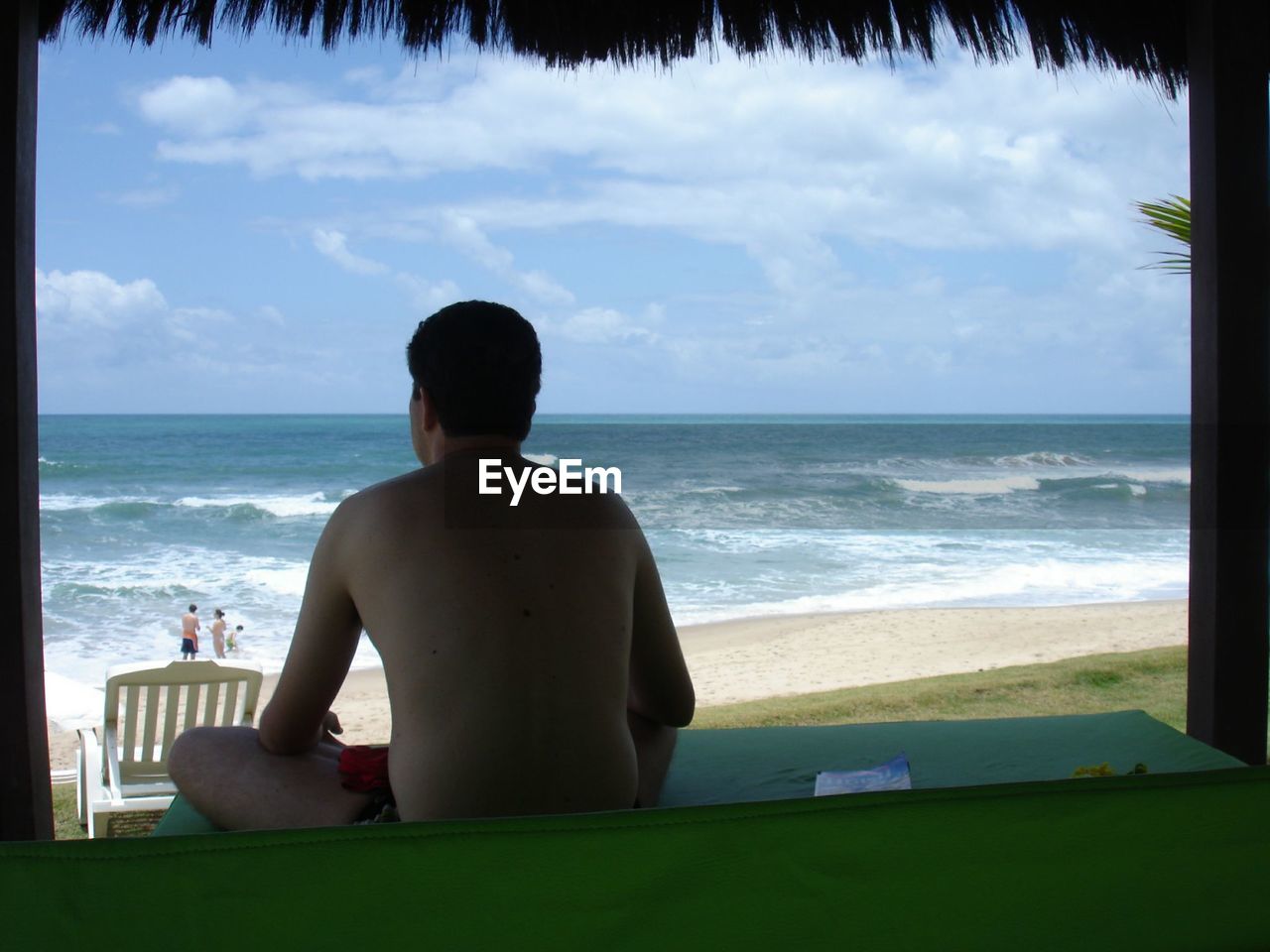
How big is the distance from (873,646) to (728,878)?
7778 mm

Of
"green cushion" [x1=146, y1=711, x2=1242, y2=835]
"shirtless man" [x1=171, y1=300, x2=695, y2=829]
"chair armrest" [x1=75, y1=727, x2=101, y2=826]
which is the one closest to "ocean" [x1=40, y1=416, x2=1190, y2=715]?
"chair armrest" [x1=75, y1=727, x2=101, y2=826]

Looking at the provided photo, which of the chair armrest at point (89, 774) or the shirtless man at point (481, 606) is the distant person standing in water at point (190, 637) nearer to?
the chair armrest at point (89, 774)

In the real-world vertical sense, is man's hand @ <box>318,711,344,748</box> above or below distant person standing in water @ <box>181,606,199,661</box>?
above

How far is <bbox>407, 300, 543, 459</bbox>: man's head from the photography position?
1467 mm

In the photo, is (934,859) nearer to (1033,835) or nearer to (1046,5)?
(1033,835)

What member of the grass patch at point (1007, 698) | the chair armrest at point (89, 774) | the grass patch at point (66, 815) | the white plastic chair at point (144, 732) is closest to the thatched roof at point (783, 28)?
the white plastic chair at point (144, 732)

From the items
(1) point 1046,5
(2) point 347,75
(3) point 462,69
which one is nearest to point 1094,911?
(1) point 1046,5

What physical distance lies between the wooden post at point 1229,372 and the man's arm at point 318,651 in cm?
171

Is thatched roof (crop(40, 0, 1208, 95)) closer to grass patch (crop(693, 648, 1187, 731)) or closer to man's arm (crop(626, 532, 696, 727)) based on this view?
man's arm (crop(626, 532, 696, 727))

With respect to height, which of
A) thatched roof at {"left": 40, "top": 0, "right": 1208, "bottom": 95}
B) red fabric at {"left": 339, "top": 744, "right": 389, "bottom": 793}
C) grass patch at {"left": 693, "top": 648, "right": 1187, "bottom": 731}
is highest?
thatched roof at {"left": 40, "top": 0, "right": 1208, "bottom": 95}

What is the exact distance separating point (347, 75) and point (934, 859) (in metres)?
30.0

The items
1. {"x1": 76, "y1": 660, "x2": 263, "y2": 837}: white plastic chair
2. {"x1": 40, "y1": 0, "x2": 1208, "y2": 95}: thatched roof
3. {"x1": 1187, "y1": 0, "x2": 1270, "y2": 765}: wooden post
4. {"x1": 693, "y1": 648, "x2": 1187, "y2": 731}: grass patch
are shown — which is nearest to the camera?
{"x1": 1187, "y1": 0, "x2": 1270, "y2": 765}: wooden post

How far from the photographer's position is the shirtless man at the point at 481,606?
4.46 feet

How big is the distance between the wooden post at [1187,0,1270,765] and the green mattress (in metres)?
1.55
